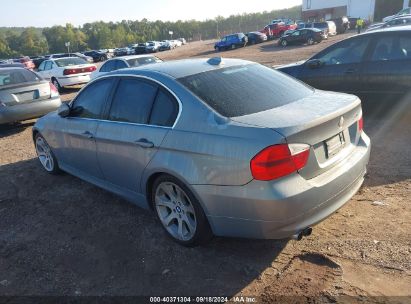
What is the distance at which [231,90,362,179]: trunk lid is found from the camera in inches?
115

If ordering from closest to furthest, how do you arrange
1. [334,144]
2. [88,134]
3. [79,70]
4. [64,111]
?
[334,144], [88,134], [64,111], [79,70]

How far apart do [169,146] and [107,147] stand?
3.57 feet

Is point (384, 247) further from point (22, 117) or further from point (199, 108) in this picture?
point (22, 117)

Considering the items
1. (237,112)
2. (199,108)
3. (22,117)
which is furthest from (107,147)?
(22,117)

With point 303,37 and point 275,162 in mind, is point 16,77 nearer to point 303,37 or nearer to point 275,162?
point 275,162

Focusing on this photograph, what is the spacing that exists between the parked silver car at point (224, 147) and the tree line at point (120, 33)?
9711 centimetres

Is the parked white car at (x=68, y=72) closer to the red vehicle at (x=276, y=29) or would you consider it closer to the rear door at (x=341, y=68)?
the rear door at (x=341, y=68)

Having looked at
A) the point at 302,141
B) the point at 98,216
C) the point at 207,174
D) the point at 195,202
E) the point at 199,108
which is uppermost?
the point at 199,108

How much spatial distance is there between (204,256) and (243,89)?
158cm

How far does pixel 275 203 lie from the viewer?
2820 mm

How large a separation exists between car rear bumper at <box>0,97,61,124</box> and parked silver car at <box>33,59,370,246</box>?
4966 mm

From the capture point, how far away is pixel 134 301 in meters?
2.99

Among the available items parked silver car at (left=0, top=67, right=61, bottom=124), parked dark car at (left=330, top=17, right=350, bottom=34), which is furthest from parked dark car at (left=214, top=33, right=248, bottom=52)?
parked silver car at (left=0, top=67, right=61, bottom=124)

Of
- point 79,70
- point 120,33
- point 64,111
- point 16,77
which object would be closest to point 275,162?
point 64,111
